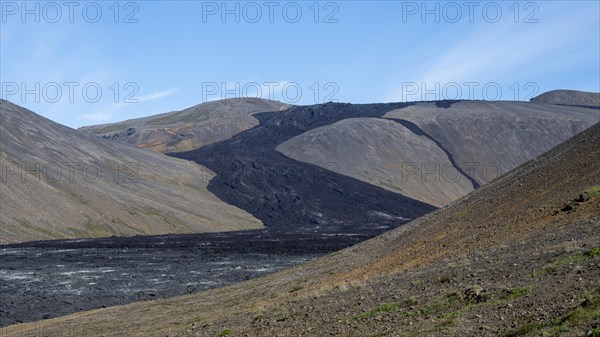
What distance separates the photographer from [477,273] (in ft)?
78.8

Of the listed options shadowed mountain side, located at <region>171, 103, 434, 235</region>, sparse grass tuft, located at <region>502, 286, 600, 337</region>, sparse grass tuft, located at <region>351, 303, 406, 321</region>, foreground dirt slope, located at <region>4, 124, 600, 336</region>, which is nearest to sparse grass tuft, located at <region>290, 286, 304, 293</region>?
foreground dirt slope, located at <region>4, 124, 600, 336</region>

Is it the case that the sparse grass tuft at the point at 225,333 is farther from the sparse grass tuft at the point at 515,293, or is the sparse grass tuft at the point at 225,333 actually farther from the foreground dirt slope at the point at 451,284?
the sparse grass tuft at the point at 515,293

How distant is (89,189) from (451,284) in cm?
11775

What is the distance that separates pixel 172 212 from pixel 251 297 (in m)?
101

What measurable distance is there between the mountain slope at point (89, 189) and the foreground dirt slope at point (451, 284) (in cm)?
7302

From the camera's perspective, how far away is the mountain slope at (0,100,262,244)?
11375 centimetres

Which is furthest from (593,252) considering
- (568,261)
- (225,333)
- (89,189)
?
(89,189)

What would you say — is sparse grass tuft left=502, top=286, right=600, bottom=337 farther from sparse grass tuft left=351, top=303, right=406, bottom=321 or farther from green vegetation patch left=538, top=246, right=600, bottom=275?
sparse grass tuft left=351, top=303, right=406, bottom=321

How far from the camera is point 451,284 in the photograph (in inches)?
920

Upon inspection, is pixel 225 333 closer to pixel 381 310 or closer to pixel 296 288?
pixel 381 310

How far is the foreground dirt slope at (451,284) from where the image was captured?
17922 mm

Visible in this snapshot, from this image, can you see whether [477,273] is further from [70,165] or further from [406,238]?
[70,165]

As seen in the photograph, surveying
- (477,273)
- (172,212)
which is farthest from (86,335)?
(172,212)

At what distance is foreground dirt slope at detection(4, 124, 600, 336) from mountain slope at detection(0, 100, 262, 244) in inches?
2875
